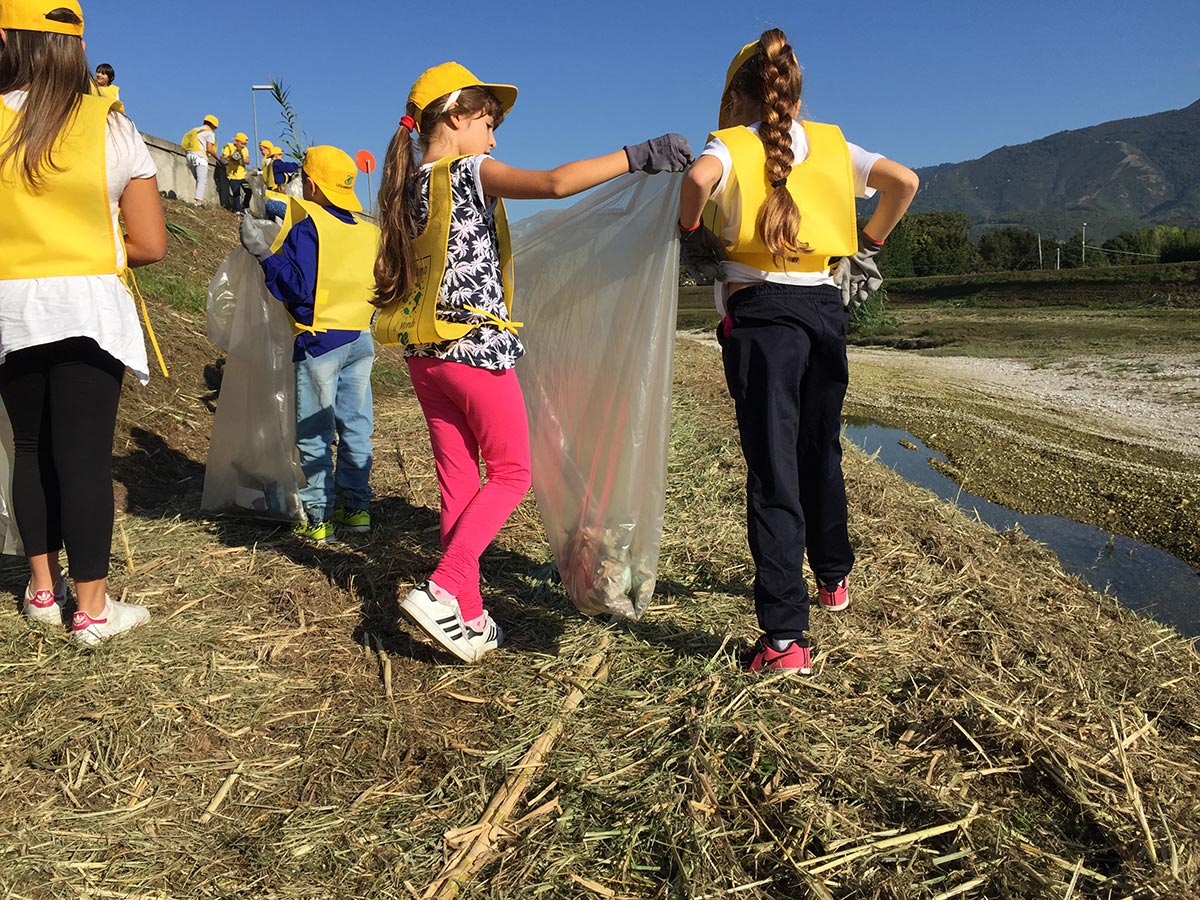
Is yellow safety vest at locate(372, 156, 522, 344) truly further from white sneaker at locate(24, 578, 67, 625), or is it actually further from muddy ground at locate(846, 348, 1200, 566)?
muddy ground at locate(846, 348, 1200, 566)

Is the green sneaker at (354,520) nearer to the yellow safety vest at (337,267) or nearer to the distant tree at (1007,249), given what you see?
the yellow safety vest at (337,267)

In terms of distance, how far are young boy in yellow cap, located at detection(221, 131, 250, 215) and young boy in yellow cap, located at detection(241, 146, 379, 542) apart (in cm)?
1129

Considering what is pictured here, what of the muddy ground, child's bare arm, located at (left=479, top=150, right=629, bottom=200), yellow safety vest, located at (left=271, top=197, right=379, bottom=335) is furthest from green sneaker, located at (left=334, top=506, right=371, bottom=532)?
the muddy ground

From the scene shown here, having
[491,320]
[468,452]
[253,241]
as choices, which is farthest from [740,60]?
[253,241]

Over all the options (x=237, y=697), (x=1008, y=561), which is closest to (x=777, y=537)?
(x=237, y=697)

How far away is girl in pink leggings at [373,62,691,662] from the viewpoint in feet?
8.41

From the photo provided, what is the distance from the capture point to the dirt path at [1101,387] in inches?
348

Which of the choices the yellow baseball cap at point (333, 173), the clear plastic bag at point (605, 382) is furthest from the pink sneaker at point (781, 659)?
the yellow baseball cap at point (333, 173)

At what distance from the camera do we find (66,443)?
A: 8.77 ft

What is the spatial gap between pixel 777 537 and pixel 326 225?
8.21ft

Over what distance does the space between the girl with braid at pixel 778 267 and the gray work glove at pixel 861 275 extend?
0.02 m

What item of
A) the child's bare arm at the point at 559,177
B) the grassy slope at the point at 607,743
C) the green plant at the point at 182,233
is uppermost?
the green plant at the point at 182,233

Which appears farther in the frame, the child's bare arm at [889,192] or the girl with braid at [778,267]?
the child's bare arm at [889,192]

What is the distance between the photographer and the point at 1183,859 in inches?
71.9
